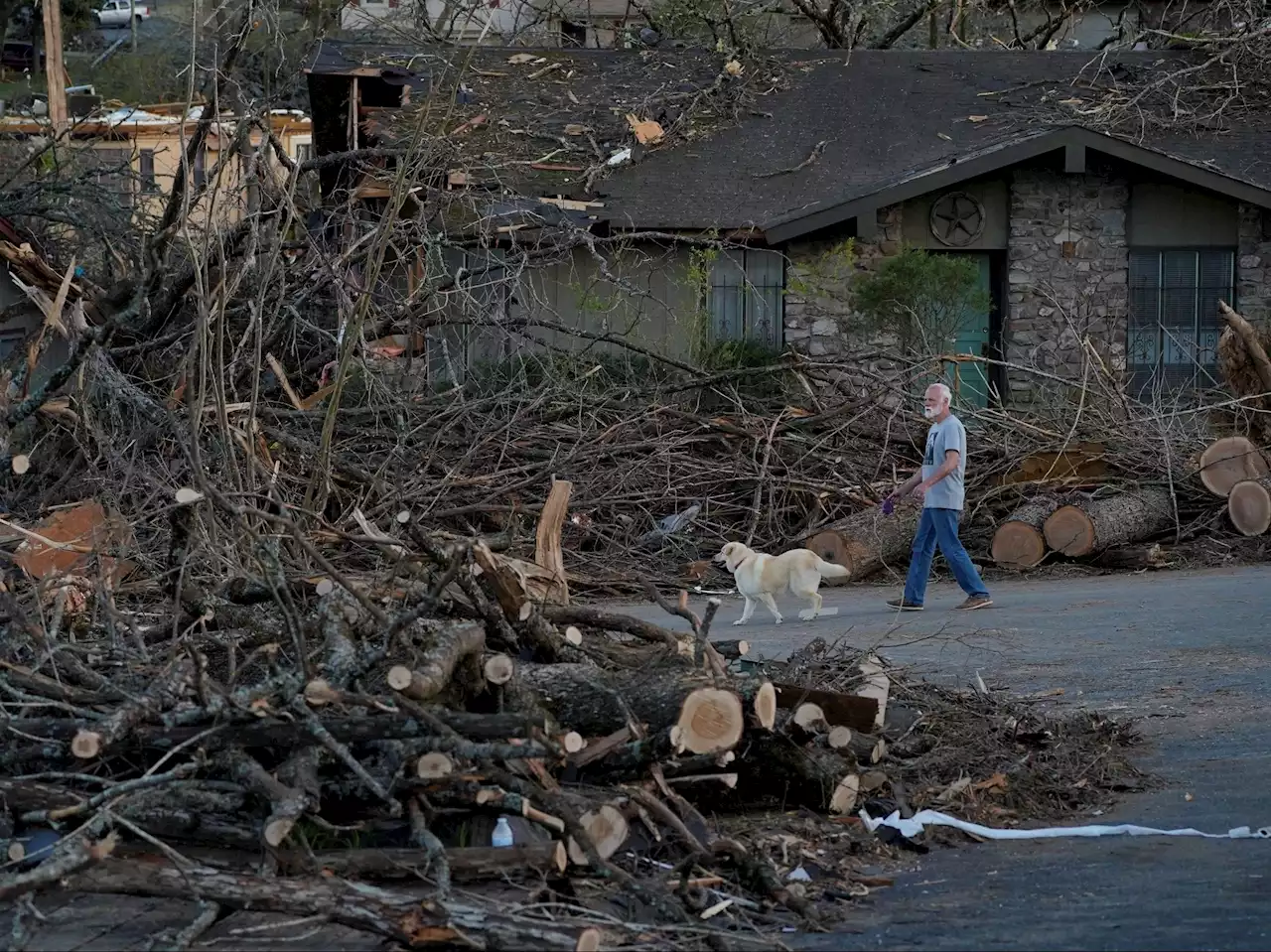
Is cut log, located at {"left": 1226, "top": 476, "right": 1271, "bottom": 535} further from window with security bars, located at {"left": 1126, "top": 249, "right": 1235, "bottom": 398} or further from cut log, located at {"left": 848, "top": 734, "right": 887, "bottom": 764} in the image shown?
cut log, located at {"left": 848, "top": 734, "right": 887, "bottom": 764}

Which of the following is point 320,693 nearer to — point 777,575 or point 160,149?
point 777,575

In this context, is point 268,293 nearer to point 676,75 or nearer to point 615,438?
point 615,438

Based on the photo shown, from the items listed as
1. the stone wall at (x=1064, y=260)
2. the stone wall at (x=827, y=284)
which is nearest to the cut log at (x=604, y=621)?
the stone wall at (x=827, y=284)

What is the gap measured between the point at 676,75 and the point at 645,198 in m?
3.99

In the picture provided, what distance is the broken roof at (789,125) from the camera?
18.5 m

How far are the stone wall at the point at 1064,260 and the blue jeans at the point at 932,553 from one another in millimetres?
7635

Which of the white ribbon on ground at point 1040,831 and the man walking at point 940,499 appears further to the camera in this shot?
the man walking at point 940,499

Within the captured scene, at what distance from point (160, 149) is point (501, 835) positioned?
1336 cm

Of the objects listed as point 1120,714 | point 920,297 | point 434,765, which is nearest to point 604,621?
point 434,765

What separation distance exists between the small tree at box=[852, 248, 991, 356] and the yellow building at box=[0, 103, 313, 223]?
20.5ft

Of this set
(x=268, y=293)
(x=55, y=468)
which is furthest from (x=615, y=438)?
(x=55, y=468)

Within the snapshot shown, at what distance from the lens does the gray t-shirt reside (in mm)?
11320

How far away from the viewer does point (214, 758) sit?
5531 mm

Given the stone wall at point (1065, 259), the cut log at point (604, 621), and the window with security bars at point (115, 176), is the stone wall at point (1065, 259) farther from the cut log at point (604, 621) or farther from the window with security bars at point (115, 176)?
the cut log at point (604, 621)
